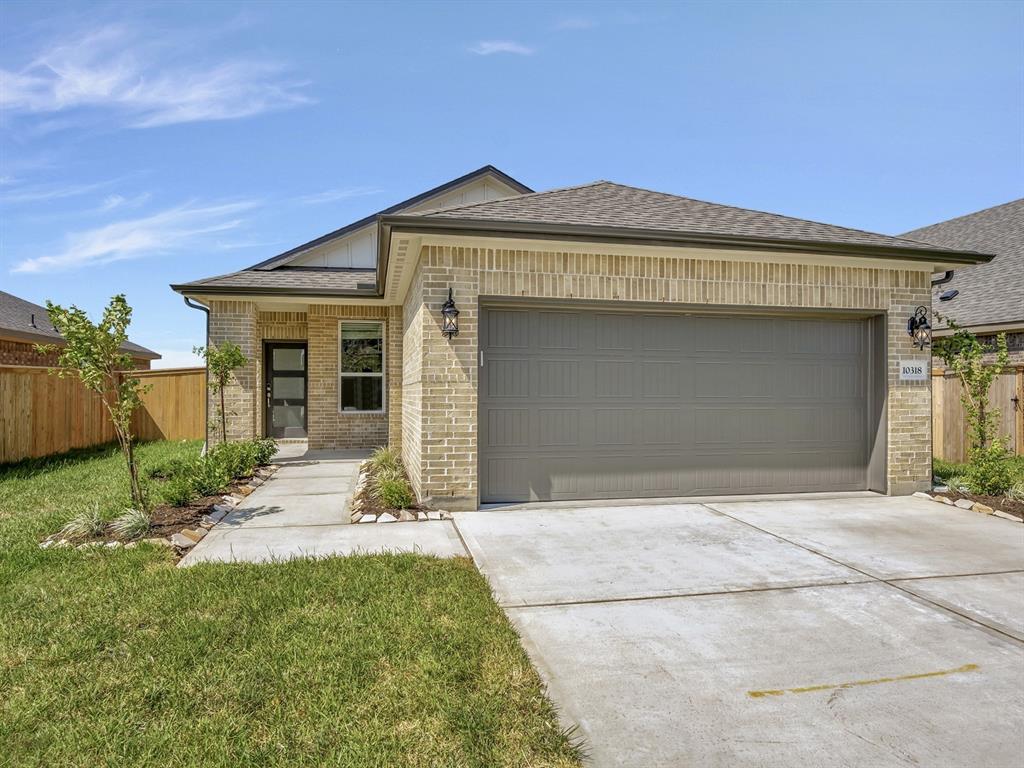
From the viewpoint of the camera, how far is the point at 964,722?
8.19 ft

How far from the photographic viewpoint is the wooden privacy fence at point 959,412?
426 inches

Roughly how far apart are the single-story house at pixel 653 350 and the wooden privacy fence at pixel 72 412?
5092mm

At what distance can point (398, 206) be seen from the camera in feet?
45.2

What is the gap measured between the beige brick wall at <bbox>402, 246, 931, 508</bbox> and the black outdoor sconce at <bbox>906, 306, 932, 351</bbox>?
91 mm

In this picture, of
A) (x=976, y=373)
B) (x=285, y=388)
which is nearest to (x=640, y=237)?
(x=976, y=373)

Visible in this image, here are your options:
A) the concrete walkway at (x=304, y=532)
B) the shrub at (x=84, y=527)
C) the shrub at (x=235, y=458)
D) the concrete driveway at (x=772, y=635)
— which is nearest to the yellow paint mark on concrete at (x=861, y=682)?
the concrete driveway at (x=772, y=635)

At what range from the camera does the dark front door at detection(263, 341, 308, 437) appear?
1320 centimetres

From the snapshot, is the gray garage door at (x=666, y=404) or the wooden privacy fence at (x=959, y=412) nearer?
→ the gray garage door at (x=666, y=404)

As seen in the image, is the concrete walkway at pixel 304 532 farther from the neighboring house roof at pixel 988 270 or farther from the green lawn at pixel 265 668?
the neighboring house roof at pixel 988 270

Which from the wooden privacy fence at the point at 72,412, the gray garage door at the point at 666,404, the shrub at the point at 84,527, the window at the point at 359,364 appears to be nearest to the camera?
the shrub at the point at 84,527

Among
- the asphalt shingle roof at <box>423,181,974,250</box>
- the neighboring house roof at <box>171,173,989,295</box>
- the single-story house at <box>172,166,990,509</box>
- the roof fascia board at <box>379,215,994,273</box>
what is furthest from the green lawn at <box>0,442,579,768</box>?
the asphalt shingle roof at <box>423,181,974,250</box>

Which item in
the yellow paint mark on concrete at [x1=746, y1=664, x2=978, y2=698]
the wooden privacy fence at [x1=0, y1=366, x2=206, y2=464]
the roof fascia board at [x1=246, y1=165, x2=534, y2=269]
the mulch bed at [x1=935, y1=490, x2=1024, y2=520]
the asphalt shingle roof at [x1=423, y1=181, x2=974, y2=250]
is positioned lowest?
the yellow paint mark on concrete at [x1=746, y1=664, x2=978, y2=698]

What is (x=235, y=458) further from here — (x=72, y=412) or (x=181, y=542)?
(x=72, y=412)

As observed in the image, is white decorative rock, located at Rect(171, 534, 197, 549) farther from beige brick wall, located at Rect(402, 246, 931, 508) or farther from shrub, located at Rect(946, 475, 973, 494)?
shrub, located at Rect(946, 475, 973, 494)
